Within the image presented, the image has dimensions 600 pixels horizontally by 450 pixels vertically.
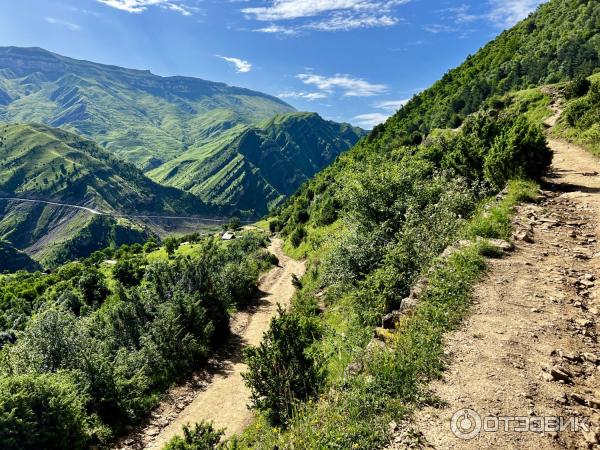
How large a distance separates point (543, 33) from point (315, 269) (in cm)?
8542

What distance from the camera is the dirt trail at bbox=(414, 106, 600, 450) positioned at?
24.7 feet

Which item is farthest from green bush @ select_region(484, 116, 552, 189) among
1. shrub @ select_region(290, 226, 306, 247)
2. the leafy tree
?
the leafy tree

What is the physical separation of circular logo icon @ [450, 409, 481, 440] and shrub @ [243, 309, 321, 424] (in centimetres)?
554

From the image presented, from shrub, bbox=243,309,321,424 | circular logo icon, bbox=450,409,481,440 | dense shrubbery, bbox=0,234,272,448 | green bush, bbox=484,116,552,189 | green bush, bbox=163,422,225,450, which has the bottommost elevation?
dense shrubbery, bbox=0,234,272,448

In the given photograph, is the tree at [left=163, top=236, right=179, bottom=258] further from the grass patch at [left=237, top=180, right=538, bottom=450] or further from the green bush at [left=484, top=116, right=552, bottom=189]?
the grass patch at [left=237, top=180, right=538, bottom=450]

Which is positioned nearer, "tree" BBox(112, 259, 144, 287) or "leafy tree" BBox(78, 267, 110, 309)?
"leafy tree" BBox(78, 267, 110, 309)

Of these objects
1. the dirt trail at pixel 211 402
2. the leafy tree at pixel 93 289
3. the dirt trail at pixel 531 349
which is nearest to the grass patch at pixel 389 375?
the dirt trail at pixel 531 349

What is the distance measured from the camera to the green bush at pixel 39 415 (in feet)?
45.8

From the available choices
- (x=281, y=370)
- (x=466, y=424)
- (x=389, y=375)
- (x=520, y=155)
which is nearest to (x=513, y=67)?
(x=520, y=155)

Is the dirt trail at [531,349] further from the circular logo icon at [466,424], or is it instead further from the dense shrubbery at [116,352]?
the dense shrubbery at [116,352]

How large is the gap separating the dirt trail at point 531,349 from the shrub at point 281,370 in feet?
17.6

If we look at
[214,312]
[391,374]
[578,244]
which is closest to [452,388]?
[391,374]

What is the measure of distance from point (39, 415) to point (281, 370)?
10.8m

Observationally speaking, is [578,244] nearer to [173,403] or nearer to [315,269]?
[173,403]
